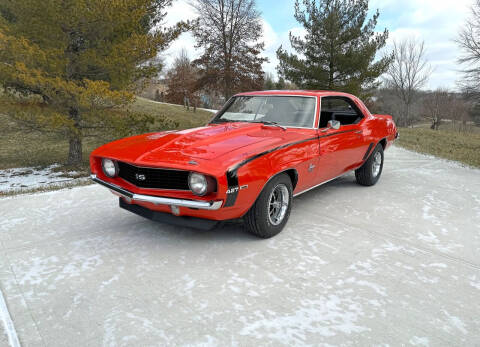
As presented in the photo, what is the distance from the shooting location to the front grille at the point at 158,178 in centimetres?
287

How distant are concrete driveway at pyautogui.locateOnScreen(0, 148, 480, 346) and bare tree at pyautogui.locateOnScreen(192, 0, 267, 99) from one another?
16.7 metres

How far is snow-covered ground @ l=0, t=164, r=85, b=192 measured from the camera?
21.1 ft

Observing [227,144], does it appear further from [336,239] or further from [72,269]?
[72,269]

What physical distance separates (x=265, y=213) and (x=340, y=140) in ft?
5.54

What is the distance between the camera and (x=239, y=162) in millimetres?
2789

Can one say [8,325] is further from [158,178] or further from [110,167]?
[110,167]

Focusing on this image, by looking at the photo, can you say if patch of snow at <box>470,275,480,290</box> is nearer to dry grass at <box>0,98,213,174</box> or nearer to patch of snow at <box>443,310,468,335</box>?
patch of snow at <box>443,310,468,335</box>

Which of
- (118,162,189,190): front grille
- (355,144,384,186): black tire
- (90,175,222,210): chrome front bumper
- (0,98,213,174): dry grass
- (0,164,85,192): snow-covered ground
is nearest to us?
(90,175,222,210): chrome front bumper

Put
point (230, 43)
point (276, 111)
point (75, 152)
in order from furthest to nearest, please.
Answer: point (230, 43) < point (75, 152) < point (276, 111)

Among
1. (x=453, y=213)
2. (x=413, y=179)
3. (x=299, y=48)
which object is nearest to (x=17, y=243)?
(x=453, y=213)

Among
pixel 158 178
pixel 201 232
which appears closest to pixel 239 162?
pixel 158 178

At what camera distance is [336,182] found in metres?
5.52

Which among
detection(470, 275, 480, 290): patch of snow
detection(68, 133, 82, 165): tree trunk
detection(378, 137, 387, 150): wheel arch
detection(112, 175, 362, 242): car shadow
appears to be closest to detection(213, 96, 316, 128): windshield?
detection(112, 175, 362, 242): car shadow

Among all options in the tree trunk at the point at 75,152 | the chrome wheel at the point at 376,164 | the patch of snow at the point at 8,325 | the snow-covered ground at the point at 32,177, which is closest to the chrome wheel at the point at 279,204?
the patch of snow at the point at 8,325
